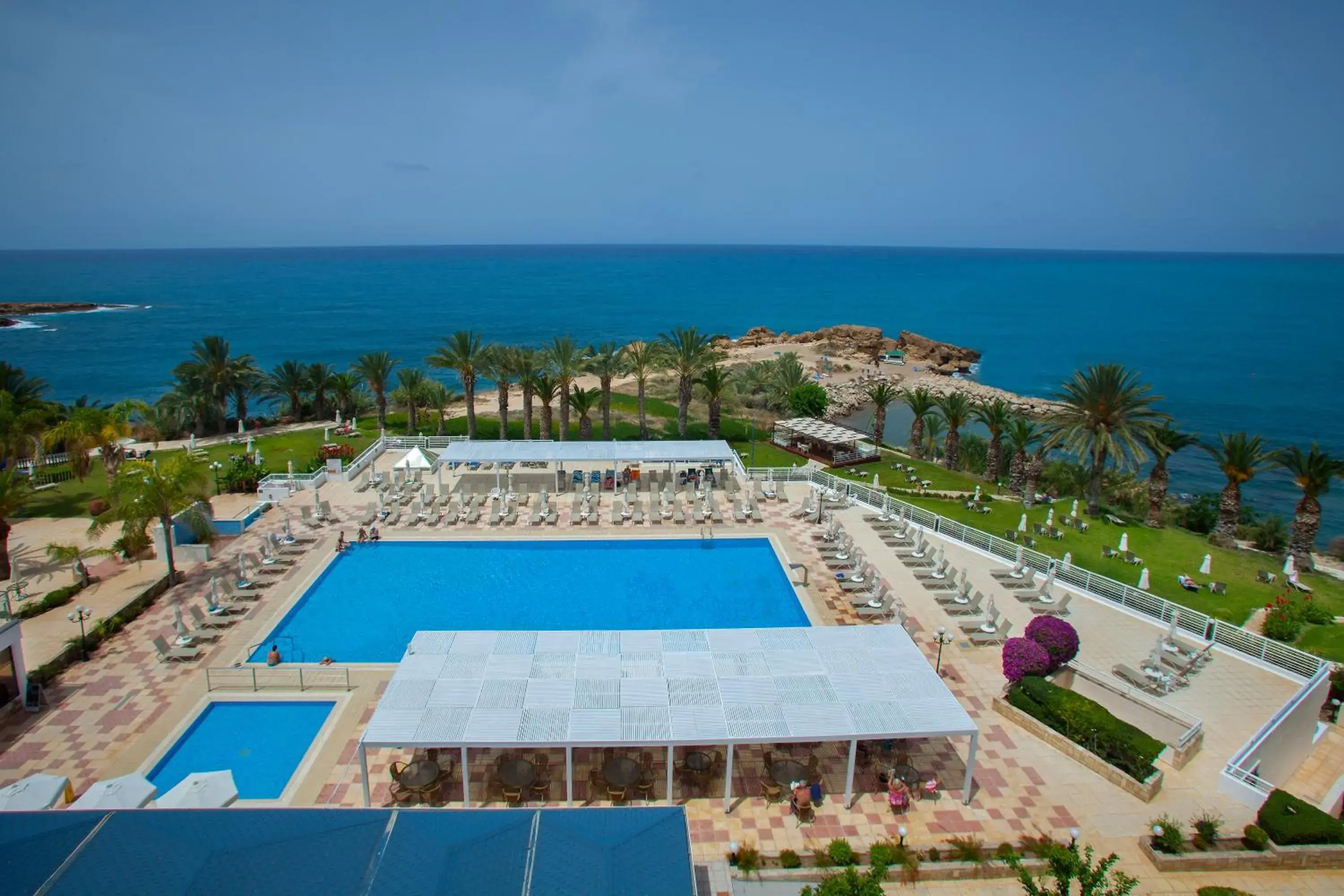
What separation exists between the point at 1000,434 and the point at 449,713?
27.8 m

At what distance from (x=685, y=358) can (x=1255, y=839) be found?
2713 centimetres

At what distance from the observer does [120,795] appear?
1105 centimetres

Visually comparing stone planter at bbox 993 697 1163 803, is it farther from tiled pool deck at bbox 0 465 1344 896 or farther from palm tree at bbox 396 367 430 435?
palm tree at bbox 396 367 430 435

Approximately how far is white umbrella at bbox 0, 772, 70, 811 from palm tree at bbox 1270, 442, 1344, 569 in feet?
106

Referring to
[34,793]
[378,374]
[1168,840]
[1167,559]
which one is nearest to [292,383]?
[378,374]

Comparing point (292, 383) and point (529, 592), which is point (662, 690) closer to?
point (529, 592)

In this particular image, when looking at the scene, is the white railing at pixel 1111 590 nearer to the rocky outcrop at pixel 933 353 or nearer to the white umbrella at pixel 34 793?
the white umbrella at pixel 34 793

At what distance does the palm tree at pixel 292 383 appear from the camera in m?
40.6

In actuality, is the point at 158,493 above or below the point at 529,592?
above

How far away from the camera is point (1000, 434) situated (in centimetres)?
3291

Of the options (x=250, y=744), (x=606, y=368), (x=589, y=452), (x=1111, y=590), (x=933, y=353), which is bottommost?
(x=250, y=744)

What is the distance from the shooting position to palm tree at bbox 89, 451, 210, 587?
747 inches

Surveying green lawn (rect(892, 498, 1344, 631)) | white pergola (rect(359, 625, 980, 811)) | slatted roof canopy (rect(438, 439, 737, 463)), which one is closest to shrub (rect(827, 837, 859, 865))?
white pergola (rect(359, 625, 980, 811))

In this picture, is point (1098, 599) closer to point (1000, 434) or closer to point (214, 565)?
point (1000, 434)
